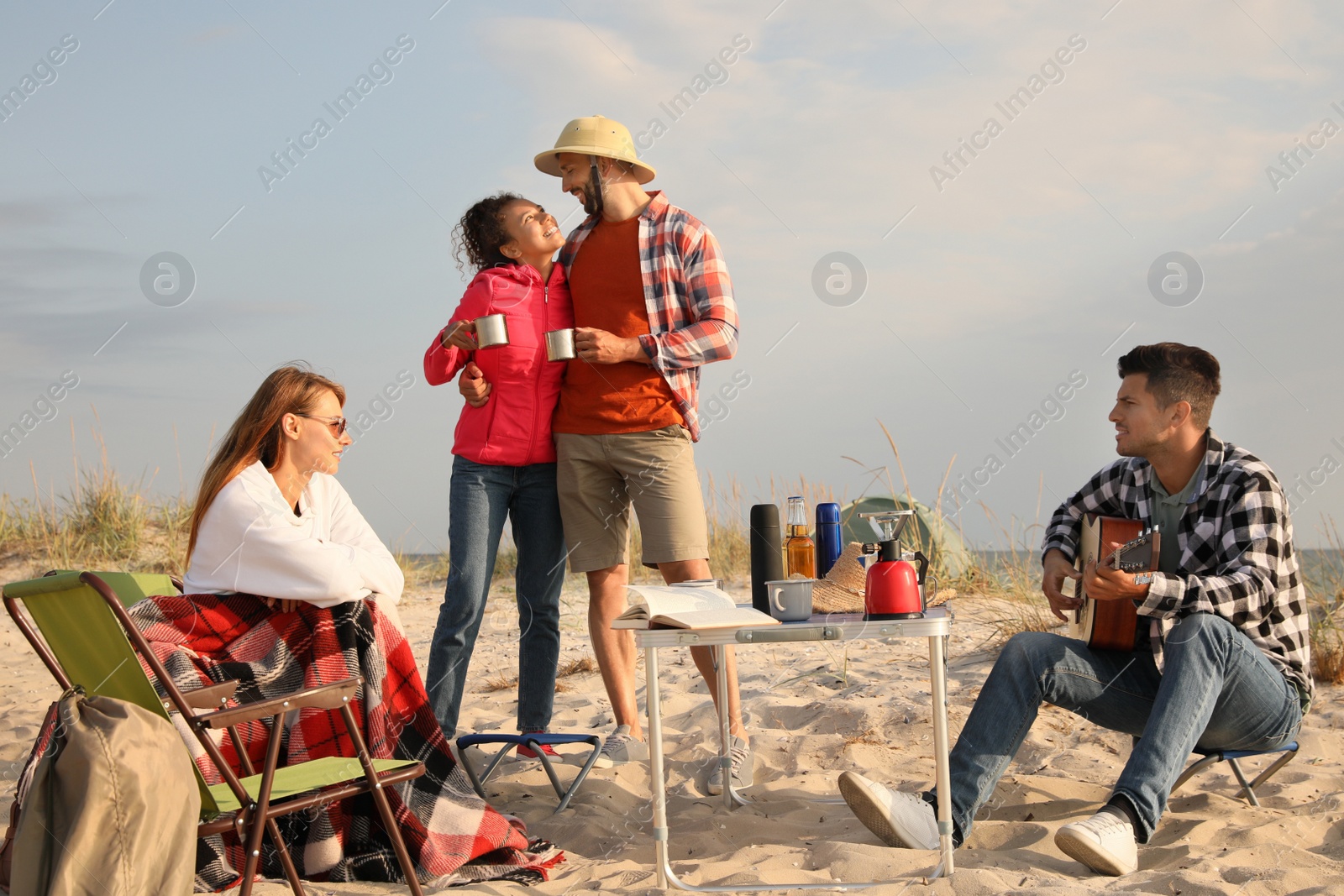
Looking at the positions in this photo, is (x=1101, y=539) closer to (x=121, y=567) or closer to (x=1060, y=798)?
(x=1060, y=798)

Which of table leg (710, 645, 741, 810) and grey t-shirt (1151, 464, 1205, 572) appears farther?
table leg (710, 645, 741, 810)

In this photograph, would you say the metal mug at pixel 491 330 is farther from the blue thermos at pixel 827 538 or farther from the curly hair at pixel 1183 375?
the curly hair at pixel 1183 375

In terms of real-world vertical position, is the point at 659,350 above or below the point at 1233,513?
above

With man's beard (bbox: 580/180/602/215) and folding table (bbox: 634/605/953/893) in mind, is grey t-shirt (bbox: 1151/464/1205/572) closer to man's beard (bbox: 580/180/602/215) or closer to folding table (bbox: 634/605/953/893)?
Answer: folding table (bbox: 634/605/953/893)

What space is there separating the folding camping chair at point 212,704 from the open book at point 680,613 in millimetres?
612

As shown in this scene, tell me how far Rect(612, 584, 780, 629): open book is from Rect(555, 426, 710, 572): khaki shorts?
2.97 ft

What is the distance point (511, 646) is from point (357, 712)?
352 cm

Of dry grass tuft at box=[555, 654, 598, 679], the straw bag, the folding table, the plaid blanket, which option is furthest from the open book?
dry grass tuft at box=[555, 654, 598, 679]

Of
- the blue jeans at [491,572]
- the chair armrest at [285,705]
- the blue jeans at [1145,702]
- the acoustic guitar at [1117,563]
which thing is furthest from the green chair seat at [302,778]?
A: the acoustic guitar at [1117,563]

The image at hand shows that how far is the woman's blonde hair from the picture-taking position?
123 inches

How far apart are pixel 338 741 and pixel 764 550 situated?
1266 mm

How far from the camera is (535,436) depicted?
3.83 m

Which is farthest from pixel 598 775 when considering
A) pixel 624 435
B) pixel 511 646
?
pixel 511 646

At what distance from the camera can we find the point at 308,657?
9.75ft
